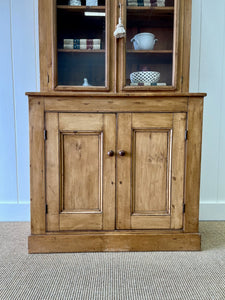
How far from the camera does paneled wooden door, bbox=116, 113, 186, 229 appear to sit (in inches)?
48.0

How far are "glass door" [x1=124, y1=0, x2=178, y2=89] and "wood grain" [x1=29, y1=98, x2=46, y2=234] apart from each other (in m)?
0.51

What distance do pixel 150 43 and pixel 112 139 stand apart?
618mm

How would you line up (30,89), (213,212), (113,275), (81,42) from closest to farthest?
(113,275)
(81,42)
(30,89)
(213,212)

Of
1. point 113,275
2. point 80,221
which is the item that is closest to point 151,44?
point 80,221

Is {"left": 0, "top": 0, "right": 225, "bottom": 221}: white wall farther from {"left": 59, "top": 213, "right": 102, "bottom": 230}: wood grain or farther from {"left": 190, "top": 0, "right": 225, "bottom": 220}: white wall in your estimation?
{"left": 59, "top": 213, "right": 102, "bottom": 230}: wood grain

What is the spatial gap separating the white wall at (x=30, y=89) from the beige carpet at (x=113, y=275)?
0.45m

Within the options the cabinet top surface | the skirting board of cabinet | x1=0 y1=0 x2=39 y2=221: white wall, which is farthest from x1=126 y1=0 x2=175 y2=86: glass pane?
the skirting board of cabinet

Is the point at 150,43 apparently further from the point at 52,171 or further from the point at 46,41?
the point at 52,171

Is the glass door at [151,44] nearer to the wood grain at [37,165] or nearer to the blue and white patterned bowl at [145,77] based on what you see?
the blue and white patterned bowl at [145,77]

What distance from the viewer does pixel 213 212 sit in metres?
→ 1.74

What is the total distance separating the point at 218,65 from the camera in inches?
65.1

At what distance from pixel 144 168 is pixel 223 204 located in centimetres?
90

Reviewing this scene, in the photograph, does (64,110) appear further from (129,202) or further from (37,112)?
(129,202)

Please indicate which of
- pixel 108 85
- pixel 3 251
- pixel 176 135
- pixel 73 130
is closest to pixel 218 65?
pixel 176 135
